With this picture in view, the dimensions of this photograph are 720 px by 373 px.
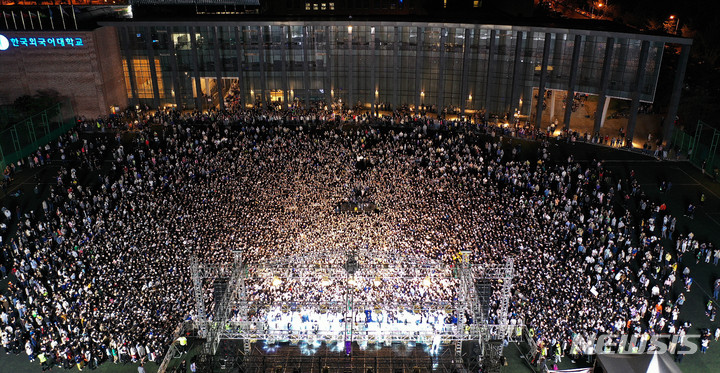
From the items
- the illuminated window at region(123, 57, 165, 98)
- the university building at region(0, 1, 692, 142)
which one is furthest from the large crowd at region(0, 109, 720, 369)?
the illuminated window at region(123, 57, 165, 98)

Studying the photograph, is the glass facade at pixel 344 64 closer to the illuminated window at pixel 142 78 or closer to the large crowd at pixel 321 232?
the illuminated window at pixel 142 78

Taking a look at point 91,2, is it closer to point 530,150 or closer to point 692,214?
point 530,150

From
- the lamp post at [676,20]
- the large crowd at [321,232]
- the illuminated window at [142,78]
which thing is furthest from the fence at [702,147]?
the illuminated window at [142,78]

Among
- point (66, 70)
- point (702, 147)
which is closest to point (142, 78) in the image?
point (66, 70)

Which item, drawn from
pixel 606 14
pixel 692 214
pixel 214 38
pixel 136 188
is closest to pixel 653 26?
pixel 606 14

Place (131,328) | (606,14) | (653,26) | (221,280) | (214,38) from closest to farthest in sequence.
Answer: (131,328), (221,280), (214,38), (653,26), (606,14)

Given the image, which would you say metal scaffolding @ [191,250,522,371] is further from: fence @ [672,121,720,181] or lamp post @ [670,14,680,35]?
lamp post @ [670,14,680,35]

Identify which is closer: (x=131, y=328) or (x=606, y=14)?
(x=131, y=328)
